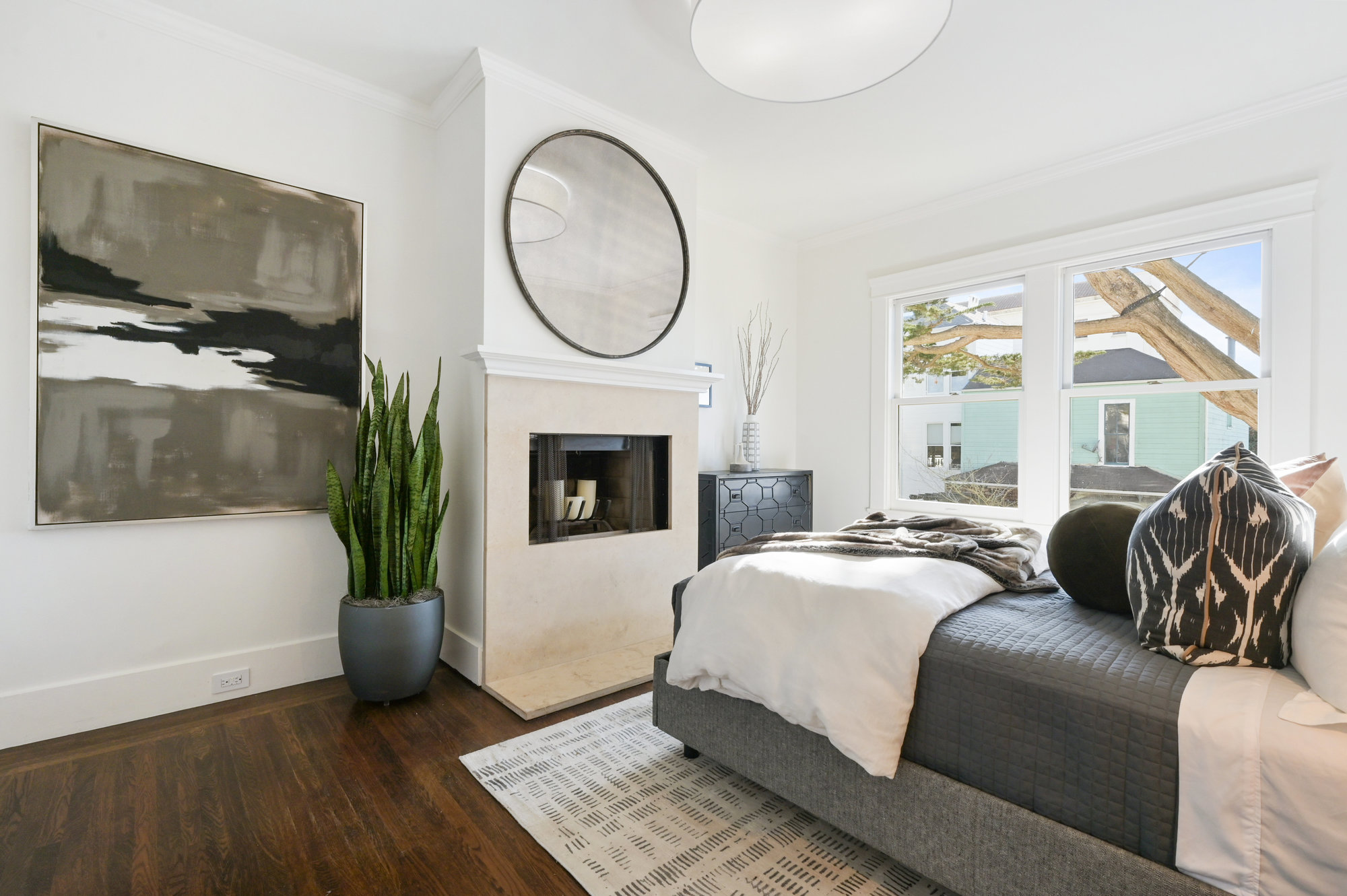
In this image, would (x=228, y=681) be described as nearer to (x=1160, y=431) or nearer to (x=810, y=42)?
(x=810, y=42)

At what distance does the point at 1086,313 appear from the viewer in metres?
3.47

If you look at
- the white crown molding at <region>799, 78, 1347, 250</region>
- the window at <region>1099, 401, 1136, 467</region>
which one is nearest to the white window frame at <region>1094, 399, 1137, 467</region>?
the window at <region>1099, 401, 1136, 467</region>

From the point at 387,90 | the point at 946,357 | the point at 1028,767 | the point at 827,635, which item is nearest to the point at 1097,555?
the point at 1028,767

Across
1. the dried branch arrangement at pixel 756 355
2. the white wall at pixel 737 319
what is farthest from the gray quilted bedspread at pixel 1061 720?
the dried branch arrangement at pixel 756 355

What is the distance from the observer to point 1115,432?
334 centimetres

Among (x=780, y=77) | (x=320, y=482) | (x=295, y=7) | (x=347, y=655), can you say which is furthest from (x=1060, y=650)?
(x=295, y=7)

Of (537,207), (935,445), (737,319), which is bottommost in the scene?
(935,445)

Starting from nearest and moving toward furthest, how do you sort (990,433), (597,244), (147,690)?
1. (147,690)
2. (597,244)
3. (990,433)

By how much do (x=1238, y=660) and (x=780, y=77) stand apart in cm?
202

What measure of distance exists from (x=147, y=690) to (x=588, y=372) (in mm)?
2021

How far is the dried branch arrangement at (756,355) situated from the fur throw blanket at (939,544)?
217cm

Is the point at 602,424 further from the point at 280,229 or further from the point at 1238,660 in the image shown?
the point at 1238,660

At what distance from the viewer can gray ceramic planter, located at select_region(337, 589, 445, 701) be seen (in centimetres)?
228

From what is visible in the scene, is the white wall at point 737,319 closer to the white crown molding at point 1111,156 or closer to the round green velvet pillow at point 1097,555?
the white crown molding at point 1111,156
